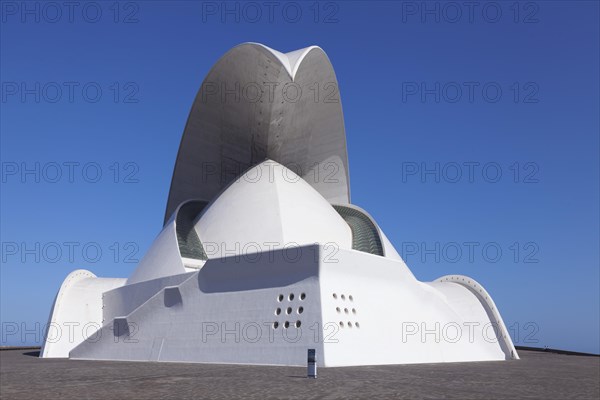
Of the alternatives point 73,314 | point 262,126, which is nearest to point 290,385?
point 73,314

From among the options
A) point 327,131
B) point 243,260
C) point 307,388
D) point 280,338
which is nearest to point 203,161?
point 327,131

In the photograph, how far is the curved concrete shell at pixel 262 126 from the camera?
2450 centimetres

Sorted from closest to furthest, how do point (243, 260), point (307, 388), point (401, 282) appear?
point (307, 388), point (243, 260), point (401, 282)

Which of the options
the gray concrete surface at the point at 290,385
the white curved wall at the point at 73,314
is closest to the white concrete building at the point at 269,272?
the white curved wall at the point at 73,314

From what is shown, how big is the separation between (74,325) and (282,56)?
14733 mm

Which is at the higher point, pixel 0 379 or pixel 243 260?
pixel 243 260

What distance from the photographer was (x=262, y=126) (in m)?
26.2

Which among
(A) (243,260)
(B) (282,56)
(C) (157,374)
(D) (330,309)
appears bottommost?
(C) (157,374)

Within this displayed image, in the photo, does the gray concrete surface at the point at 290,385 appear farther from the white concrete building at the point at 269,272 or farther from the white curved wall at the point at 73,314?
the white curved wall at the point at 73,314

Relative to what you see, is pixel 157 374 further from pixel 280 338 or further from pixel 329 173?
pixel 329 173

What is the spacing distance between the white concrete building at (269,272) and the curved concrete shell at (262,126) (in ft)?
0.19

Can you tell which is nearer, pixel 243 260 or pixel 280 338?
pixel 280 338

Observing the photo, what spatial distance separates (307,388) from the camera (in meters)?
8.99

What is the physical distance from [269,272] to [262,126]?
1173 cm
